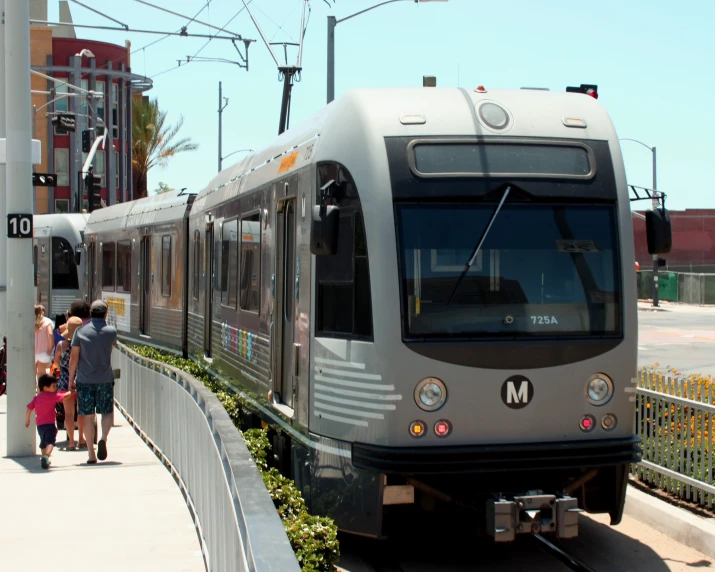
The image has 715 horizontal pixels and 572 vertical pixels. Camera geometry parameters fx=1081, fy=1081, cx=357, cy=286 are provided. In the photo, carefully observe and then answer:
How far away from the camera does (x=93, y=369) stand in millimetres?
11758

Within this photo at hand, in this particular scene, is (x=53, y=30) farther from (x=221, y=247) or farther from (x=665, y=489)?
(x=665, y=489)

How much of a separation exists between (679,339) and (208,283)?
20679mm

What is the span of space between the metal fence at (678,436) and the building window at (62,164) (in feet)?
199

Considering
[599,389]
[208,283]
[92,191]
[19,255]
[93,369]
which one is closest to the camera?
[599,389]

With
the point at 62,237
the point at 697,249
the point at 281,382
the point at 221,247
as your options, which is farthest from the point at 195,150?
the point at 281,382

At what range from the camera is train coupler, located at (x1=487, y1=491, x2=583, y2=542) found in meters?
7.12

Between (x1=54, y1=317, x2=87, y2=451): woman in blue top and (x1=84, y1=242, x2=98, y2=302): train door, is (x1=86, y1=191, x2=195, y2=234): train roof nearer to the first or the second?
(x1=84, y1=242, x2=98, y2=302): train door

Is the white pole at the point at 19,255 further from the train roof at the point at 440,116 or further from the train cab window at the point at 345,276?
the train cab window at the point at 345,276

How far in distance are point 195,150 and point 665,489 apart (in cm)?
5097

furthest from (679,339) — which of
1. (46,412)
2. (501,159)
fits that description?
(501,159)

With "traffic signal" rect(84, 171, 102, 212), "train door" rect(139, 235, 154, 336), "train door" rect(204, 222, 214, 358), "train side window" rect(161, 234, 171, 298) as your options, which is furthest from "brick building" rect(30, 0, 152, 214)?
"train door" rect(204, 222, 214, 358)

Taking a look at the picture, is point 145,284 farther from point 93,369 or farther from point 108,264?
point 93,369

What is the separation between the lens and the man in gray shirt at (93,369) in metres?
11.7

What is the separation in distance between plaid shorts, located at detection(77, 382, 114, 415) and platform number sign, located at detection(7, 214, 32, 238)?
1.85 metres
